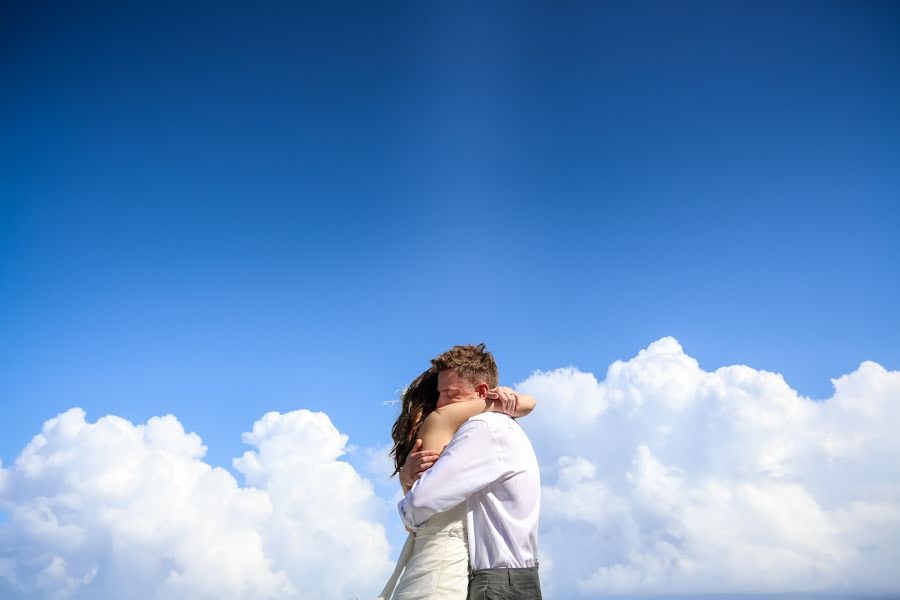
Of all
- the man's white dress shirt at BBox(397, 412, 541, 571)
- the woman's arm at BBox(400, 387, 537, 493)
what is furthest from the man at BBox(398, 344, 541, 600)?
the woman's arm at BBox(400, 387, 537, 493)

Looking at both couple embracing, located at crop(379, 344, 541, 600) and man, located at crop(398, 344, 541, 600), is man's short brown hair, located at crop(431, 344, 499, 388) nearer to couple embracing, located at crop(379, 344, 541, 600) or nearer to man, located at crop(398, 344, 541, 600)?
couple embracing, located at crop(379, 344, 541, 600)

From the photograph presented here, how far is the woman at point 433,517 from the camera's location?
17.5 ft

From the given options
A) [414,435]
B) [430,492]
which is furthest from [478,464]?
[414,435]

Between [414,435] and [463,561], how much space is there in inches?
46.3

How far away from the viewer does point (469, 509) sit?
5.55 m

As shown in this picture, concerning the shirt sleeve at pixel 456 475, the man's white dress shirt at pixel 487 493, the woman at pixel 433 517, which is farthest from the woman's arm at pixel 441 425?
the shirt sleeve at pixel 456 475

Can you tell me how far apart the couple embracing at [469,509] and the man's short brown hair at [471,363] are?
8.7 inches

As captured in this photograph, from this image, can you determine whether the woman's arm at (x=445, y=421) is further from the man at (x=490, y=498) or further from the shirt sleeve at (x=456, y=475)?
the shirt sleeve at (x=456, y=475)

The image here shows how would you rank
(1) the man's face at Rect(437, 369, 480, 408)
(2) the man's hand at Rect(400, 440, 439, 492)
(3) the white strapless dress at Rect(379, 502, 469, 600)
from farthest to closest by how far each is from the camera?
(1) the man's face at Rect(437, 369, 480, 408), (2) the man's hand at Rect(400, 440, 439, 492), (3) the white strapless dress at Rect(379, 502, 469, 600)

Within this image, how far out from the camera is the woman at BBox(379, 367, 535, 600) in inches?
210

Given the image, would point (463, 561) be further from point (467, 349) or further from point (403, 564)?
point (467, 349)

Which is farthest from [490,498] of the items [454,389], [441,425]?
[454,389]

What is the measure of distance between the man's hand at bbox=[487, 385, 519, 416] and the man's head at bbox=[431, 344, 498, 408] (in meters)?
0.06

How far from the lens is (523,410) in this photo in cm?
642
